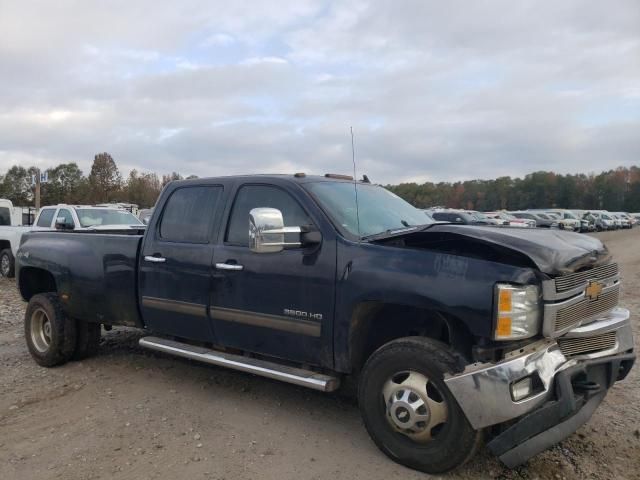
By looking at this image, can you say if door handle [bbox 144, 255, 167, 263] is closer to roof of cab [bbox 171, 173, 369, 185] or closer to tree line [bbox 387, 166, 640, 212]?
roof of cab [bbox 171, 173, 369, 185]

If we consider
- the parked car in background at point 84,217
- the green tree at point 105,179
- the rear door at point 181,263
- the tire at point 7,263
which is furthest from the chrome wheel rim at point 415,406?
the green tree at point 105,179

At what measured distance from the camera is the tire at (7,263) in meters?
14.1

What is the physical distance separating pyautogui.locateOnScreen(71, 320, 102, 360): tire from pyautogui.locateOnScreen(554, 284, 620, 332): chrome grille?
15.5ft

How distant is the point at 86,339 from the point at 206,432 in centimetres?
253

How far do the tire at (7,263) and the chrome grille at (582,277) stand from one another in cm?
1393

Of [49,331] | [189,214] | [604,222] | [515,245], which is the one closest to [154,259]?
[189,214]

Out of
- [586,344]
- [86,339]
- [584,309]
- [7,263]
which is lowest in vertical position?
[7,263]

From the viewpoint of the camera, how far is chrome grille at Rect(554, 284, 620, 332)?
10.8 feet

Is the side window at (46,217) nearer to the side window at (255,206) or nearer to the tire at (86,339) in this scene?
the tire at (86,339)

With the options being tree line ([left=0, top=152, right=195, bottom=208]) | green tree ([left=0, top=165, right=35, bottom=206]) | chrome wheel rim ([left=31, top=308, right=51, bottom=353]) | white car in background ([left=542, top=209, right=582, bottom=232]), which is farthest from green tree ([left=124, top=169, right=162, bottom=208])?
chrome wheel rim ([left=31, top=308, right=51, bottom=353])

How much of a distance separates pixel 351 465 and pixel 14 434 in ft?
8.30

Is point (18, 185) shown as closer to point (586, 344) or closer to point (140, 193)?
point (140, 193)

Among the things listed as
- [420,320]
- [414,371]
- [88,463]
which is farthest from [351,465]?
[88,463]

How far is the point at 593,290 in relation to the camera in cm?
355
